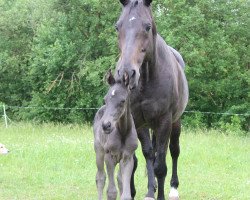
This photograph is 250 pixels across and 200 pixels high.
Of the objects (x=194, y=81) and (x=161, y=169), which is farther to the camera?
(x=194, y=81)

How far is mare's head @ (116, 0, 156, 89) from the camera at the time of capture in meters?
4.80

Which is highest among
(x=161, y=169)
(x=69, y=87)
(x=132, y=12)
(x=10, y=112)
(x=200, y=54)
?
(x=132, y=12)

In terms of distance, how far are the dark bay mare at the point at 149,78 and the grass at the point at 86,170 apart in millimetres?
1428

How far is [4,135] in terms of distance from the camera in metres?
15.8

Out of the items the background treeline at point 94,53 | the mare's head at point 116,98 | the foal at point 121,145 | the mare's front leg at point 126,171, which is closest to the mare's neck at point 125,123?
the foal at point 121,145

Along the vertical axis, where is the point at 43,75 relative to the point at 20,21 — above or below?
below

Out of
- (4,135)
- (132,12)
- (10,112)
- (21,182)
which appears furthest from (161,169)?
(10,112)

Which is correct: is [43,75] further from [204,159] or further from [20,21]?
[204,159]

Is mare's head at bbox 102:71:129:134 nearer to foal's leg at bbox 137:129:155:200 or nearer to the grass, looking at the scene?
foal's leg at bbox 137:129:155:200

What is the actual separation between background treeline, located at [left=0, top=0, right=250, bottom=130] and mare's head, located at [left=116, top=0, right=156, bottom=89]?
52.4 ft

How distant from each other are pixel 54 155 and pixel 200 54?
41.2 feet

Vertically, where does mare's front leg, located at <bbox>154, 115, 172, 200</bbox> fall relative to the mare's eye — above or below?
below

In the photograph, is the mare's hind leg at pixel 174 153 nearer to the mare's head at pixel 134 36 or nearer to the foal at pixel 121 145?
the foal at pixel 121 145

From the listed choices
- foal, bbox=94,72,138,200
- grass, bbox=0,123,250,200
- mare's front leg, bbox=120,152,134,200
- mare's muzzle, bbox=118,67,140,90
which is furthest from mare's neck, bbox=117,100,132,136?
grass, bbox=0,123,250,200
